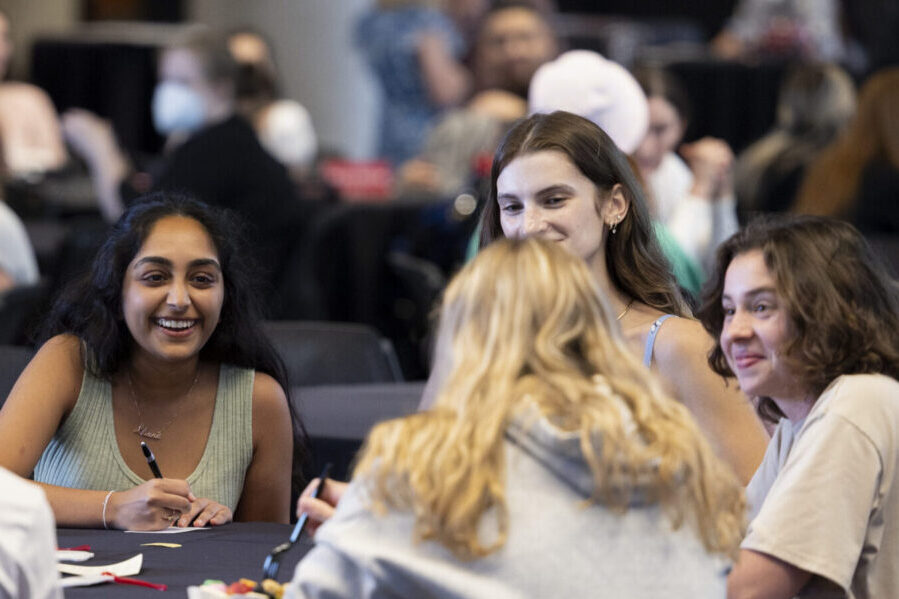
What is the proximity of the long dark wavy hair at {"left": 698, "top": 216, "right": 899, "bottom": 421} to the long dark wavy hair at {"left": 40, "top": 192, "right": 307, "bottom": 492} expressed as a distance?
3.67 feet

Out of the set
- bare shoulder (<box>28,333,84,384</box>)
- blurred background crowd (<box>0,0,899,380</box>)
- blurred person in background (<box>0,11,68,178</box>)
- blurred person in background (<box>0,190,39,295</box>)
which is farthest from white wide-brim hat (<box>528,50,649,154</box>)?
blurred person in background (<box>0,11,68,178</box>)

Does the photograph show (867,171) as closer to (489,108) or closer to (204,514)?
(489,108)

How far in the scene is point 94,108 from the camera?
10.5 meters

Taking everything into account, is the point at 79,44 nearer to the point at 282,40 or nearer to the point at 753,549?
the point at 282,40

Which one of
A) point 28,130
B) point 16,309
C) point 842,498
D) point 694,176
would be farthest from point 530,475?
point 28,130

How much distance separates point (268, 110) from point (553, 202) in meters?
5.58

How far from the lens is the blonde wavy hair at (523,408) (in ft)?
5.32

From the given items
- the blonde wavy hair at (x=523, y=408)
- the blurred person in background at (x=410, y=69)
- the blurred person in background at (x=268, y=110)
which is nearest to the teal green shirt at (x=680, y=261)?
the blonde wavy hair at (x=523, y=408)

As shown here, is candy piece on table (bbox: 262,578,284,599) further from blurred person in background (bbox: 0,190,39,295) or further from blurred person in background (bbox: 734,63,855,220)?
blurred person in background (bbox: 734,63,855,220)

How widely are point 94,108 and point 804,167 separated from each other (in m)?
5.63

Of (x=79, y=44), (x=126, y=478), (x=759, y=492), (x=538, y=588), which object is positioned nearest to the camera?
(x=538, y=588)

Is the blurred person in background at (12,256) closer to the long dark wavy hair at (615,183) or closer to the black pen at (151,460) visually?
the black pen at (151,460)

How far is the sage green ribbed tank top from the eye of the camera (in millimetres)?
2697

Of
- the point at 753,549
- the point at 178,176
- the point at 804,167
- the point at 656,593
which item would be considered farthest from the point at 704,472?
the point at 804,167
